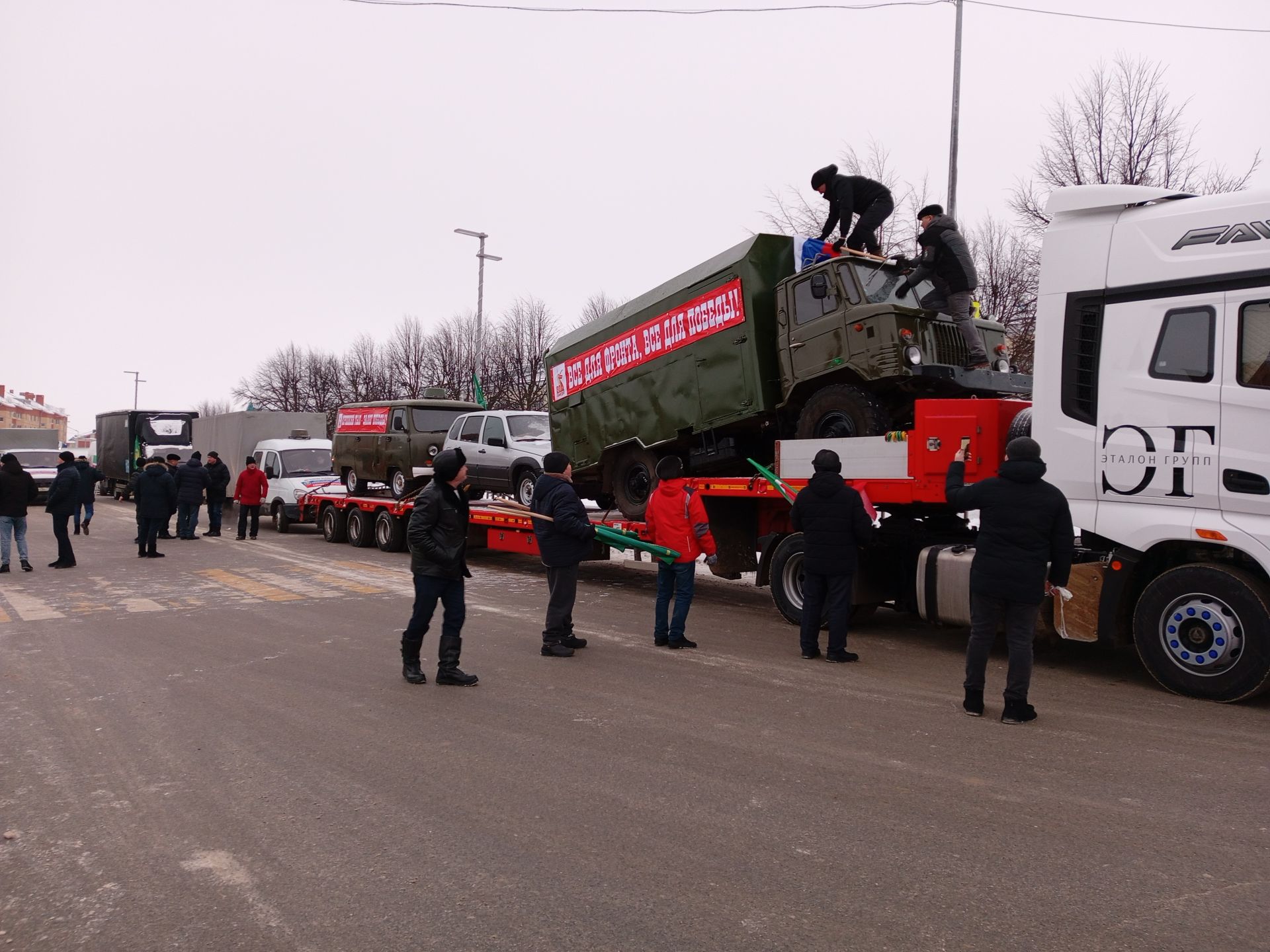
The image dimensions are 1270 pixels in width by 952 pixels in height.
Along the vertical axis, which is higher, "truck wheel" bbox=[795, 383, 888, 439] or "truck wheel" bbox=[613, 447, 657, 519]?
"truck wheel" bbox=[795, 383, 888, 439]

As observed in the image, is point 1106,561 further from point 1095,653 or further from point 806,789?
point 806,789

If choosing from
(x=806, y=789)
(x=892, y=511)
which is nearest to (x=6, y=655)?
(x=806, y=789)

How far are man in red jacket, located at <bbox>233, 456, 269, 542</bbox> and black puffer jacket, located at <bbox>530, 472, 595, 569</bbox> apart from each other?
44.4 feet

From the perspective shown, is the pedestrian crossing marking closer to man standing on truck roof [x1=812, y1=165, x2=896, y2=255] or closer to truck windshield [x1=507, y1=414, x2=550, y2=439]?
truck windshield [x1=507, y1=414, x2=550, y2=439]

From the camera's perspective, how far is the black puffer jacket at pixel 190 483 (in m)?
19.0

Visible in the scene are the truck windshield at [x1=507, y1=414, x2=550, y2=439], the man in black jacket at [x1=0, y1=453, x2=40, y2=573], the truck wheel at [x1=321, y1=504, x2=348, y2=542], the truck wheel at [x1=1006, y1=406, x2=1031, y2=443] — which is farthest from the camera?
the truck wheel at [x1=321, y1=504, x2=348, y2=542]

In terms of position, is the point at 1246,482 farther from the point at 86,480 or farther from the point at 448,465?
the point at 86,480

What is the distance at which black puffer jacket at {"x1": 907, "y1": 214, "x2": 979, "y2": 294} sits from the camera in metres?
8.62

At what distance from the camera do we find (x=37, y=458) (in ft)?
105

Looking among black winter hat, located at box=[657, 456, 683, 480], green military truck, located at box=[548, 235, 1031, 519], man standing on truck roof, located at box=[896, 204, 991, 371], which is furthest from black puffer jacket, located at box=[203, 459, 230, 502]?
man standing on truck roof, located at box=[896, 204, 991, 371]

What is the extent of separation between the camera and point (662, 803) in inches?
178

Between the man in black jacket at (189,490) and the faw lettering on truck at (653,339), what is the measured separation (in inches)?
372

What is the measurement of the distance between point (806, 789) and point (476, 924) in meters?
1.95

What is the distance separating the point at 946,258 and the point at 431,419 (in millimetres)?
11213
